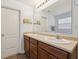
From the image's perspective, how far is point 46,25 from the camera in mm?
3240

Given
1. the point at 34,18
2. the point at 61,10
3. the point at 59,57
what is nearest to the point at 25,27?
the point at 34,18

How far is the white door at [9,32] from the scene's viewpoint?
3129 mm

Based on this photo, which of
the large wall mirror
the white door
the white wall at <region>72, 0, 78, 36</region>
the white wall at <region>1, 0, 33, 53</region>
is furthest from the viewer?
the white wall at <region>1, 0, 33, 53</region>

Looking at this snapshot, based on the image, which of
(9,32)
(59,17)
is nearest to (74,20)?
(59,17)

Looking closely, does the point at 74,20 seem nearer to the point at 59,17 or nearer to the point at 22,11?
the point at 59,17

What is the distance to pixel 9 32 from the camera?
336 centimetres

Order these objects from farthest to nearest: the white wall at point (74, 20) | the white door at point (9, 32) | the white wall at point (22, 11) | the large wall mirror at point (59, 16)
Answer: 1. the white wall at point (22, 11)
2. the white door at point (9, 32)
3. the large wall mirror at point (59, 16)
4. the white wall at point (74, 20)

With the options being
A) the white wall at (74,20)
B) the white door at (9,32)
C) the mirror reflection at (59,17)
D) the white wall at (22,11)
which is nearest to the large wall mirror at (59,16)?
the mirror reflection at (59,17)

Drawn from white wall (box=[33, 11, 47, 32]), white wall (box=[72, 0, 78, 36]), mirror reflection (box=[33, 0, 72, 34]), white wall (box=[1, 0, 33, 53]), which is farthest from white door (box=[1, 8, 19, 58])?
white wall (box=[72, 0, 78, 36])

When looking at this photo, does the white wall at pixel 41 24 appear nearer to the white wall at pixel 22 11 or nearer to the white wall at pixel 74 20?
the white wall at pixel 22 11

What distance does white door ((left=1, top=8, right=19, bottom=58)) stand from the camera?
3129mm

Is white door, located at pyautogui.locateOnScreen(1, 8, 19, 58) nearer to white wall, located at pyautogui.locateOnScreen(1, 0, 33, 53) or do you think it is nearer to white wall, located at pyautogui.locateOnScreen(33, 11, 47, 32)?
white wall, located at pyautogui.locateOnScreen(1, 0, 33, 53)

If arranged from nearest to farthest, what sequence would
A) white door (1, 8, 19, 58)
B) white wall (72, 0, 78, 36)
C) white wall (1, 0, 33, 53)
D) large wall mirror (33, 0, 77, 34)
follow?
white wall (72, 0, 78, 36), large wall mirror (33, 0, 77, 34), white door (1, 8, 19, 58), white wall (1, 0, 33, 53)

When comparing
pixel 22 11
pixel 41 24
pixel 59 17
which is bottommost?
pixel 41 24
